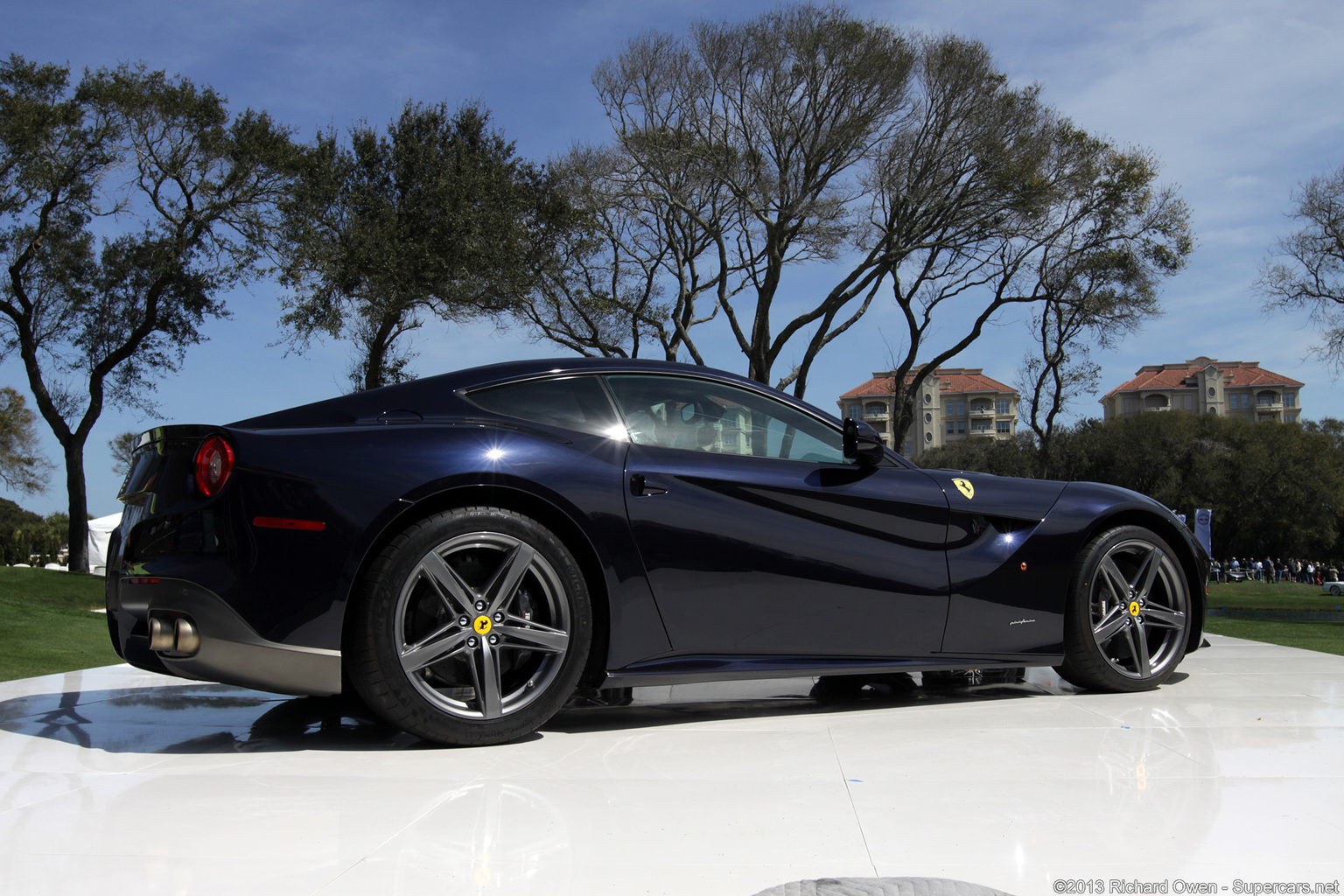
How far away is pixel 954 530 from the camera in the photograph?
369 cm

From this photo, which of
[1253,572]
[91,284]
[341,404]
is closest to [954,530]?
[341,404]

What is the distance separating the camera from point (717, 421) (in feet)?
11.6

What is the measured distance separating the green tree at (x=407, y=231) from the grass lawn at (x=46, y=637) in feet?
21.3

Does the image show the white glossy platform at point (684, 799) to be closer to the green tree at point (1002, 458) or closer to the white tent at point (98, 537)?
the white tent at point (98, 537)

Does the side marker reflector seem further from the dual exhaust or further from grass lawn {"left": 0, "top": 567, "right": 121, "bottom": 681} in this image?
grass lawn {"left": 0, "top": 567, "right": 121, "bottom": 681}

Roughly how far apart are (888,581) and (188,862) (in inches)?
93.1

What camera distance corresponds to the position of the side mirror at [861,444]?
362cm

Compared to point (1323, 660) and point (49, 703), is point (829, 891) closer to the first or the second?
point (49, 703)

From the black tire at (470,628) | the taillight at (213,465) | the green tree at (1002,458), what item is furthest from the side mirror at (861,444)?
the green tree at (1002,458)

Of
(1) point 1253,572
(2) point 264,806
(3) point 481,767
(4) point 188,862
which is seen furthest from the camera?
(1) point 1253,572

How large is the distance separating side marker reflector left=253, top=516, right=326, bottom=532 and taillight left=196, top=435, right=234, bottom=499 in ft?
0.53

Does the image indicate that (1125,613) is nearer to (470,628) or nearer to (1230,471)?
(470,628)

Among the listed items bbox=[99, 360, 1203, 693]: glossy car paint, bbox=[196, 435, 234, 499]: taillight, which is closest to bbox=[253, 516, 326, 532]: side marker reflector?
bbox=[99, 360, 1203, 693]: glossy car paint

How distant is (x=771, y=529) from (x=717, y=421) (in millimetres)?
468
